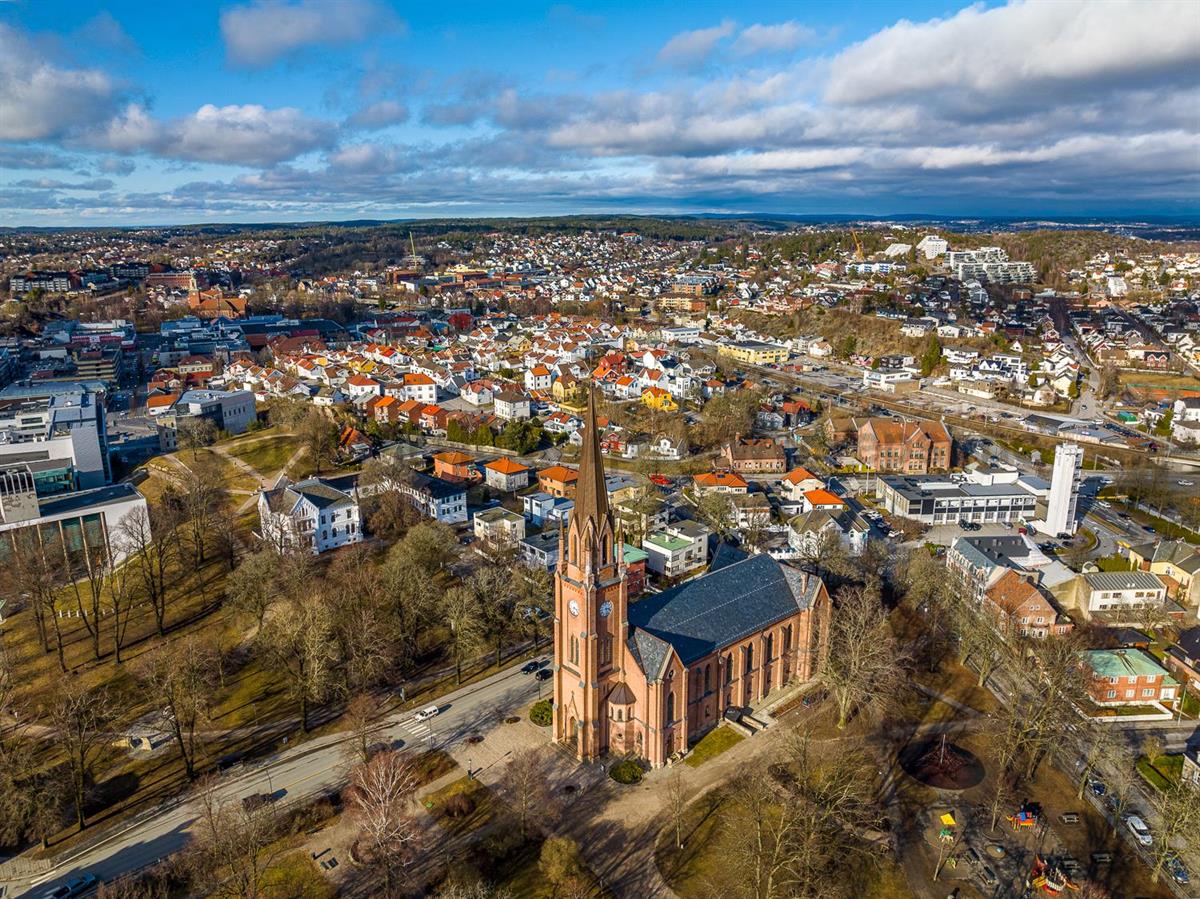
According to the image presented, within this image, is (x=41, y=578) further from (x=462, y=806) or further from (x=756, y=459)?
(x=756, y=459)

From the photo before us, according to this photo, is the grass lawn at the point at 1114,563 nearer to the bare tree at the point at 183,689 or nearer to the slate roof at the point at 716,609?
the slate roof at the point at 716,609

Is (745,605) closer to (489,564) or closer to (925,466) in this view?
(489,564)

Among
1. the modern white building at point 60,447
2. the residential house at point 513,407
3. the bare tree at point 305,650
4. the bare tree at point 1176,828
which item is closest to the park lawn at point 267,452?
the modern white building at point 60,447

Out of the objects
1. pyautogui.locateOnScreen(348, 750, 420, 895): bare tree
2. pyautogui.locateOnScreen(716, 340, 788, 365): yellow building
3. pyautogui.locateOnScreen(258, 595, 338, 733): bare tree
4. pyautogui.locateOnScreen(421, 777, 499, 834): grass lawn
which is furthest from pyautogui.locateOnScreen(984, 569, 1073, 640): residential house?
pyautogui.locateOnScreen(716, 340, 788, 365): yellow building

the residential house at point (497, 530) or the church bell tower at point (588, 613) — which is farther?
the residential house at point (497, 530)

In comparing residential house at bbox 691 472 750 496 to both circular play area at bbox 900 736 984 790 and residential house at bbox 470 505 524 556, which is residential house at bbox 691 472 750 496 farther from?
circular play area at bbox 900 736 984 790

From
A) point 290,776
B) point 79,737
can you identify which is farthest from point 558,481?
point 79,737
